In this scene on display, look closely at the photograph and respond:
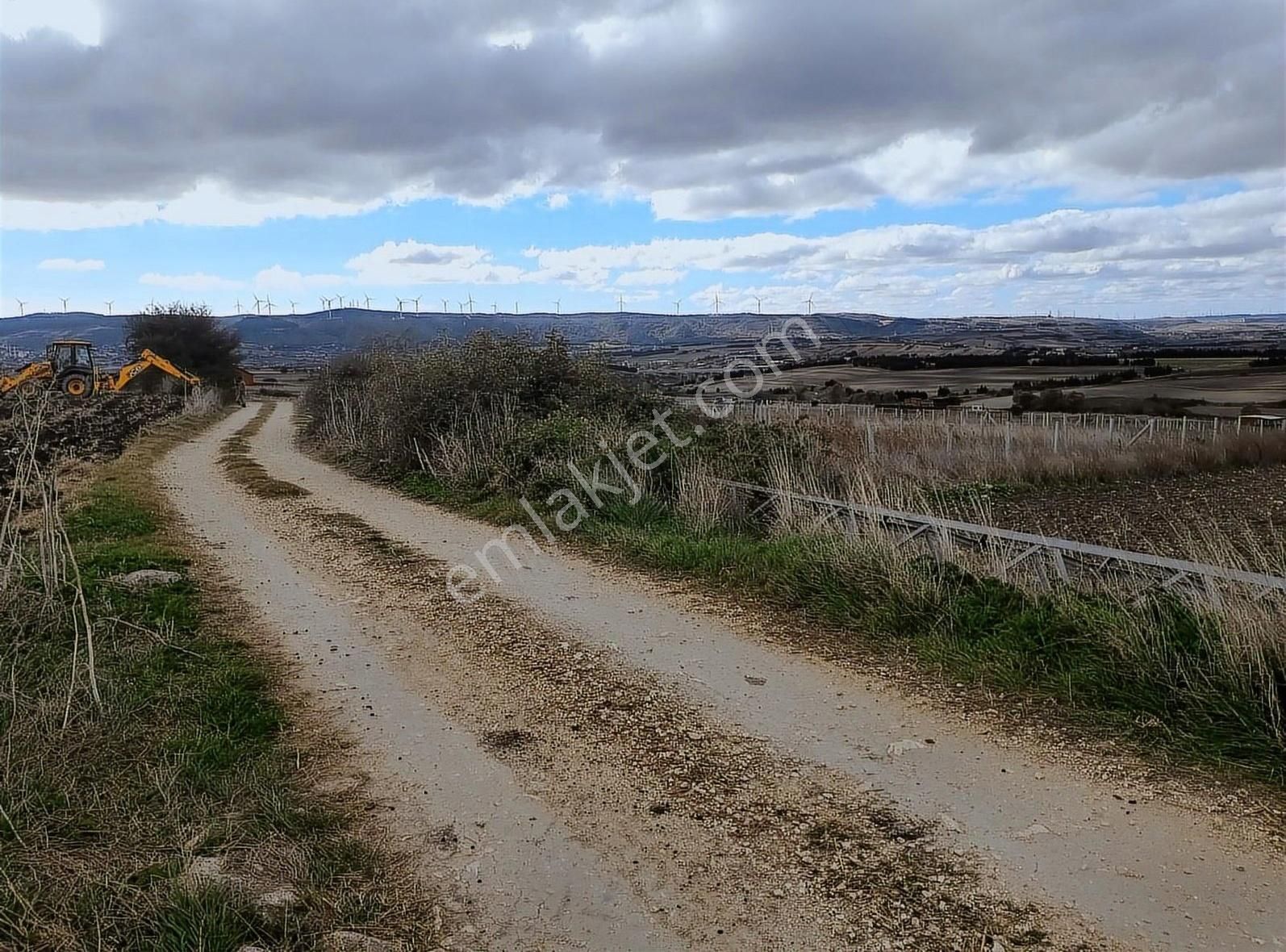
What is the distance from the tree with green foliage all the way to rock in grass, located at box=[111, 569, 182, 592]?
Result: 1847 inches

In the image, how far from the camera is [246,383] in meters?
64.6

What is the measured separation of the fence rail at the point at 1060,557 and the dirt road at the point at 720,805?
1.73 metres

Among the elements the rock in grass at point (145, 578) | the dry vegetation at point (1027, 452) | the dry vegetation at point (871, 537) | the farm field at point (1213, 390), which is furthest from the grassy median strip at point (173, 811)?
the farm field at point (1213, 390)

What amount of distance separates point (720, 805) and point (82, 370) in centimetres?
4207

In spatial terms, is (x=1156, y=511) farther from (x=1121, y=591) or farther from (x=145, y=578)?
(x=145, y=578)

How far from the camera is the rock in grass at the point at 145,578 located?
24.9 feet

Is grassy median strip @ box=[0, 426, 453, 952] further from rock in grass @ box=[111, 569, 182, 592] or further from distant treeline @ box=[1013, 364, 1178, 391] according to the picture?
distant treeline @ box=[1013, 364, 1178, 391]

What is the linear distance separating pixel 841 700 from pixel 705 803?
149 centimetres

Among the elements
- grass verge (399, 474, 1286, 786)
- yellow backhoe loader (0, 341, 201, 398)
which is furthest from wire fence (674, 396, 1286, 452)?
yellow backhoe loader (0, 341, 201, 398)

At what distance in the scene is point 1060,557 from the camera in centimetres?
618

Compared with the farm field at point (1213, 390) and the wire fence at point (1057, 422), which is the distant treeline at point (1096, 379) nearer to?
the farm field at point (1213, 390)

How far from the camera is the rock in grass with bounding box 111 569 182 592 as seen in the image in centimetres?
760

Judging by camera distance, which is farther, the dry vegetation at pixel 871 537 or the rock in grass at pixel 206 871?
the dry vegetation at pixel 871 537

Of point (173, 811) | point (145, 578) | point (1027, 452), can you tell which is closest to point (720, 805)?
point (173, 811)
